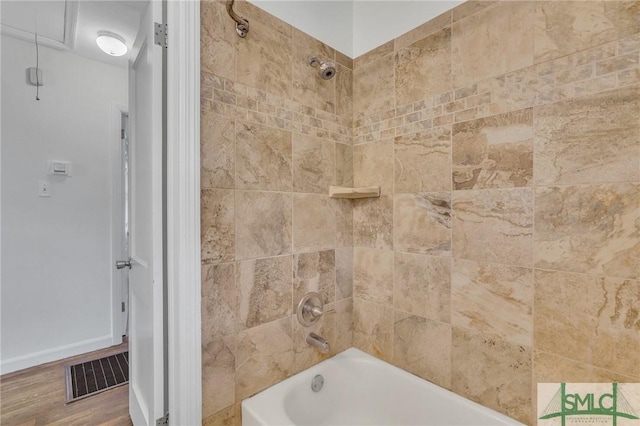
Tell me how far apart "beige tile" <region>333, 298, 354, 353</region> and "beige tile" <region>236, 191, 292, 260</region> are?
0.51m

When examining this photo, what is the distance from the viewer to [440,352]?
→ 4.18 feet

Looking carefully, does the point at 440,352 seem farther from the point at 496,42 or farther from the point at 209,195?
the point at 496,42

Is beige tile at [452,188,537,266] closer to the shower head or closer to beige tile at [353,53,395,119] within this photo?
beige tile at [353,53,395,119]

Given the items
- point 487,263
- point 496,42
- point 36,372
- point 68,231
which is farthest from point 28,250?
point 496,42

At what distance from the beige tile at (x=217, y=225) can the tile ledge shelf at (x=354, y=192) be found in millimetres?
561

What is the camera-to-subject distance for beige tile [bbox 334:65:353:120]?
158 centimetres

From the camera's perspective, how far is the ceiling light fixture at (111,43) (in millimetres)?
2018

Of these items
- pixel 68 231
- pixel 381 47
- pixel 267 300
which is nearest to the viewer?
pixel 267 300

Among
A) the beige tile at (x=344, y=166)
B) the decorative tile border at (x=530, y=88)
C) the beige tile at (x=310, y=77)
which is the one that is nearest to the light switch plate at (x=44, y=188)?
the beige tile at (x=310, y=77)

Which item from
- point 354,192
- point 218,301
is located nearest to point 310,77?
point 354,192

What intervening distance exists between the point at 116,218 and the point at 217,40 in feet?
6.97

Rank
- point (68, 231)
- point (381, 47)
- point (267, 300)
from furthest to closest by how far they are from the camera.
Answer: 1. point (68, 231)
2. point (381, 47)
3. point (267, 300)

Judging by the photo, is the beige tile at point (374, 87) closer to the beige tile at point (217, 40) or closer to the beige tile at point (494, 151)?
the beige tile at point (494, 151)

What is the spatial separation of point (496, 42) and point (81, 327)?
3403 millimetres
